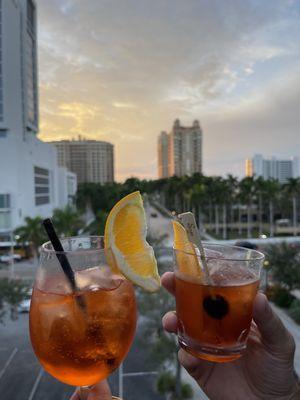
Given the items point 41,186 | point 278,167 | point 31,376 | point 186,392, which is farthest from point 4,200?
point 278,167

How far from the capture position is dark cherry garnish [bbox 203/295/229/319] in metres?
1.17

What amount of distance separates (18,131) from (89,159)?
28.4 metres

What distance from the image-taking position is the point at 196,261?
1201 millimetres

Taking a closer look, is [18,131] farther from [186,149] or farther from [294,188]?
[186,149]

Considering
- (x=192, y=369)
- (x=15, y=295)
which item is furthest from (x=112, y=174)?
(x=192, y=369)

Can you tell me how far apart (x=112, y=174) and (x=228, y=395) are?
65.1 metres

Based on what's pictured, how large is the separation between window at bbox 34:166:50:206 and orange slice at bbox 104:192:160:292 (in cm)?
3511

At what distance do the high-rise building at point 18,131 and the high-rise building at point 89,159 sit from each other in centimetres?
1370

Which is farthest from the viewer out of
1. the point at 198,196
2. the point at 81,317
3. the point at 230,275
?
the point at 198,196

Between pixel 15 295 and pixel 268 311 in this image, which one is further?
pixel 15 295

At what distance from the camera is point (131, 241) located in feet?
3.89

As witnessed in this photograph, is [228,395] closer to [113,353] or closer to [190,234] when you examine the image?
[113,353]

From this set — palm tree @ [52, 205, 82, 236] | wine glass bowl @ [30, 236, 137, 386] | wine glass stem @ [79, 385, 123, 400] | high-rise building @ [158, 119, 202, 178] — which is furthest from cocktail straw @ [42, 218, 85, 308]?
high-rise building @ [158, 119, 202, 178]

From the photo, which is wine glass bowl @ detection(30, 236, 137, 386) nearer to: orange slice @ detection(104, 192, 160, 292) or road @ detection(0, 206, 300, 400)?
orange slice @ detection(104, 192, 160, 292)
